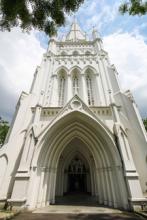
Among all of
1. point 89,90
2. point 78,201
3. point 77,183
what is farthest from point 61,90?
point 78,201

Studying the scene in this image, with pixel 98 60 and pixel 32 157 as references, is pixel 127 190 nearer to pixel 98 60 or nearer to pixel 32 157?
pixel 32 157

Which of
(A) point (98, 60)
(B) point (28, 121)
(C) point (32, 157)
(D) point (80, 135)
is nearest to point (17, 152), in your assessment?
(C) point (32, 157)

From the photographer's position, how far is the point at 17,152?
9375mm

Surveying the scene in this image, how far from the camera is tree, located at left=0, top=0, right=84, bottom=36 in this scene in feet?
13.0

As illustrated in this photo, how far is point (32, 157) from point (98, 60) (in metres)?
13.9

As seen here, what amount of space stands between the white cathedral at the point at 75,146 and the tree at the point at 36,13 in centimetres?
597

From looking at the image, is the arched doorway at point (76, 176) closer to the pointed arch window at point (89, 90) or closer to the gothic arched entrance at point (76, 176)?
the gothic arched entrance at point (76, 176)

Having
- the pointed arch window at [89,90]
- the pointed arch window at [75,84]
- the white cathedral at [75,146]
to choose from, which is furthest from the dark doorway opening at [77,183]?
the pointed arch window at [75,84]

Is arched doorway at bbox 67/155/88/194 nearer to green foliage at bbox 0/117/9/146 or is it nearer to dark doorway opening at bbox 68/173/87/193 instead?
dark doorway opening at bbox 68/173/87/193

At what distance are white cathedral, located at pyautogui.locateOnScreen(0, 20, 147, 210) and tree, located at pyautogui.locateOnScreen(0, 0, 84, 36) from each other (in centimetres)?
597

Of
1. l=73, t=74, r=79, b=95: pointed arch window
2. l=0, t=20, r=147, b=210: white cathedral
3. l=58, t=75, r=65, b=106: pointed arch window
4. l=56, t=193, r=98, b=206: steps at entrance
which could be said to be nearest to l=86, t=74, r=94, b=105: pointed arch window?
l=0, t=20, r=147, b=210: white cathedral

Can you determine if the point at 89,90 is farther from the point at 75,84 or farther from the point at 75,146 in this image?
the point at 75,146

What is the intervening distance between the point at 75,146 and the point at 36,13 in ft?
33.9

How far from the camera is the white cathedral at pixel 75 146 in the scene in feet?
25.2
